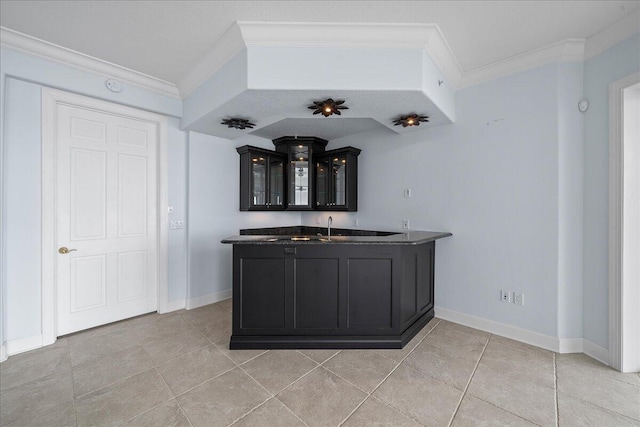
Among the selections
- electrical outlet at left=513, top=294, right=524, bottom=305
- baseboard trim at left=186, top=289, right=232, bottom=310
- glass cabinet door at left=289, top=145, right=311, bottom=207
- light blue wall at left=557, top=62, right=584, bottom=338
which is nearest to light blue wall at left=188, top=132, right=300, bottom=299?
baseboard trim at left=186, top=289, right=232, bottom=310

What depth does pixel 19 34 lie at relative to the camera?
2.38 meters

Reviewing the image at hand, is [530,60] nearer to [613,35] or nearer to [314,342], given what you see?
[613,35]

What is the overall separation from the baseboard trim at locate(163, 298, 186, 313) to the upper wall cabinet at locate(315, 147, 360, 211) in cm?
249

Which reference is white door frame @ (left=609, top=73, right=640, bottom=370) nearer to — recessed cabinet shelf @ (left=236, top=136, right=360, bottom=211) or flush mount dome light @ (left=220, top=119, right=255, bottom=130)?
recessed cabinet shelf @ (left=236, top=136, right=360, bottom=211)

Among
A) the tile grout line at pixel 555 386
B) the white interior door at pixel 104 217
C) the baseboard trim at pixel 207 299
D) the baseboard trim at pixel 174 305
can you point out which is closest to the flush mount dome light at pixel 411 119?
the tile grout line at pixel 555 386

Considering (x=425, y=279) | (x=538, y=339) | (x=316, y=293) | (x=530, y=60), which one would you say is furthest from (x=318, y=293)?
(x=530, y=60)

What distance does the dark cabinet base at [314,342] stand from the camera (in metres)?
2.54

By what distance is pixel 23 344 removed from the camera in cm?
248

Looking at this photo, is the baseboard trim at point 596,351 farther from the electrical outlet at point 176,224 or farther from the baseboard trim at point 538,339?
the electrical outlet at point 176,224

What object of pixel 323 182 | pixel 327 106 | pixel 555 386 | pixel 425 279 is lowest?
pixel 555 386

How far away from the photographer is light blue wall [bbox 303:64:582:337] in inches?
99.5

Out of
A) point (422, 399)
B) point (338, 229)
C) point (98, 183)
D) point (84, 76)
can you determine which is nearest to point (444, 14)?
point (422, 399)

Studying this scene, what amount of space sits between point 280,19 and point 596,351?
13.1ft

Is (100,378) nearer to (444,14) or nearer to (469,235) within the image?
(469,235)
